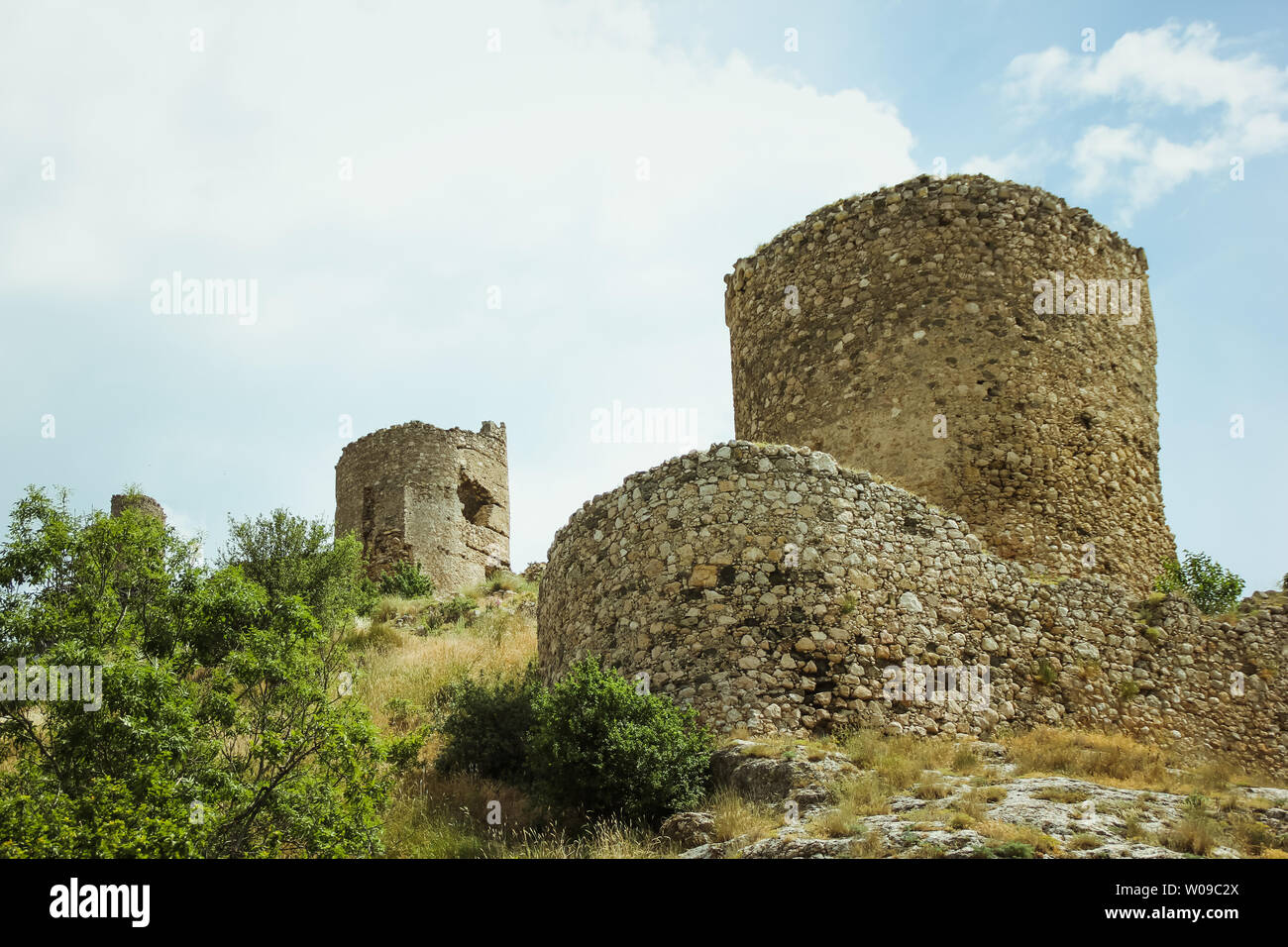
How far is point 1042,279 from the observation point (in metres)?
13.3

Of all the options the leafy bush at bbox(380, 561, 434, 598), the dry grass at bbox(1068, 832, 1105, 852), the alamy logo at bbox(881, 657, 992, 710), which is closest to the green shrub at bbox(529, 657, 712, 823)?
the alamy logo at bbox(881, 657, 992, 710)

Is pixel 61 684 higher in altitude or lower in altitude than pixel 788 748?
higher

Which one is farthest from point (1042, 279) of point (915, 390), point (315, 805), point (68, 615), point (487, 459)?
point (487, 459)

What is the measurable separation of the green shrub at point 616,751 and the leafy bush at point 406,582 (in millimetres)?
14205

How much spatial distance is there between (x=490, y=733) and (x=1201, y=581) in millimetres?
8921

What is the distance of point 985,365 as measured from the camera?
12797mm

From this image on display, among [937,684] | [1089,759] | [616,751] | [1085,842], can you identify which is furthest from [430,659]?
[1085,842]

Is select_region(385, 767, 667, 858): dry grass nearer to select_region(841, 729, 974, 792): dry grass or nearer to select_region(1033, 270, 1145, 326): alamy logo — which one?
select_region(841, 729, 974, 792): dry grass

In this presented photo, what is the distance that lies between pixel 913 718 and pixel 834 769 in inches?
65.7

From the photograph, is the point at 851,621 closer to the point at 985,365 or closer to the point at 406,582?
the point at 985,365
